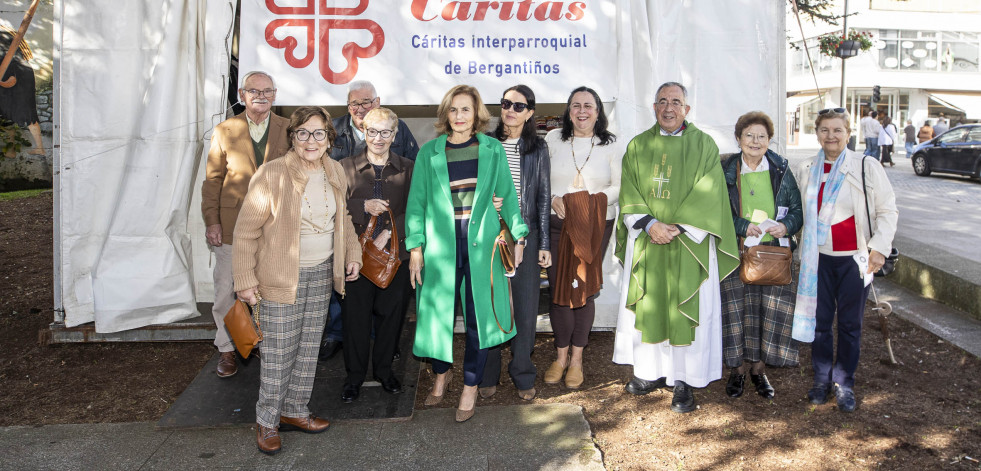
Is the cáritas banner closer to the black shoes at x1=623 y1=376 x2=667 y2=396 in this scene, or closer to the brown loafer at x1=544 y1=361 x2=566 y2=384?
the brown loafer at x1=544 y1=361 x2=566 y2=384

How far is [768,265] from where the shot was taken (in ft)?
14.0

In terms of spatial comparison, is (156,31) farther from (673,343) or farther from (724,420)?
(724,420)

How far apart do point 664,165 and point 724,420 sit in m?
1.53

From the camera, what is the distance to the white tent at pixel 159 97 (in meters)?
5.36

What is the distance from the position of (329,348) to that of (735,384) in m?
2.79

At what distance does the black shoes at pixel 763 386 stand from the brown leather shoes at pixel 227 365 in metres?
3.46

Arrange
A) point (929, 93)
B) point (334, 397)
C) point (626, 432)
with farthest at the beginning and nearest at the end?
point (929, 93) → point (334, 397) → point (626, 432)

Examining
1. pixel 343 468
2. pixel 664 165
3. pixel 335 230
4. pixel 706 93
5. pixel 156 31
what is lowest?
pixel 343 468

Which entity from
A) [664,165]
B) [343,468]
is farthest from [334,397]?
[664,165]

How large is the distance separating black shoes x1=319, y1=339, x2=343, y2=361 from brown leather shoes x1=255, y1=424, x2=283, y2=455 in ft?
4.42

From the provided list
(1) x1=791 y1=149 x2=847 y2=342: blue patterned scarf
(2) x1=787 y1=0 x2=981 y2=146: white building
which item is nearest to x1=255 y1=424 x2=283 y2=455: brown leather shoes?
(1) x1=791 y1=149 x2=847 y2=342: blue patterned scarf

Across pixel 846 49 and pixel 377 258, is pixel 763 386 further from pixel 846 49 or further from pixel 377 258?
pixel 846 49

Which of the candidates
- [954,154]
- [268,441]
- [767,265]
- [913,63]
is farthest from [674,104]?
[913,63]

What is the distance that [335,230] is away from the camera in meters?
3.97
